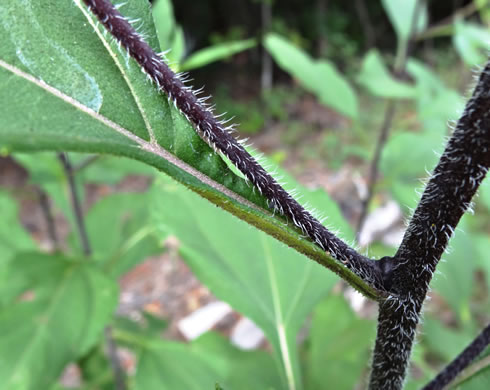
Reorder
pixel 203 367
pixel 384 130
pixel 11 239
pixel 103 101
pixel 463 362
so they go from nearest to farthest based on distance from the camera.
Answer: pixel 103 101 < pixel 463 362 < pixel 203 367 < pixel 11 239 < pixel 384 130

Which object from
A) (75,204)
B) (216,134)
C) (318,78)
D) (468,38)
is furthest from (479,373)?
(468,38)

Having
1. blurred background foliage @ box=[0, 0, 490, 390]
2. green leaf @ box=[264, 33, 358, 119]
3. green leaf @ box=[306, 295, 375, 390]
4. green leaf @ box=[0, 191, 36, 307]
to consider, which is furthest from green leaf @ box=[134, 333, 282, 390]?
green leaf @ box=[264, 33, 358, 119]

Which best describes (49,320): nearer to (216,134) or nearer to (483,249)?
(216,134)

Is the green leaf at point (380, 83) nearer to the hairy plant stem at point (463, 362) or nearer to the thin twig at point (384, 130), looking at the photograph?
the thin twig at point (384, 130)

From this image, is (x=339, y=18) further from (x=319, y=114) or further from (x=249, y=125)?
(x=249, y=125)

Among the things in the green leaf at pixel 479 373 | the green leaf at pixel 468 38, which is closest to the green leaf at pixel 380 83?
the green leaf at pixel 468 38
